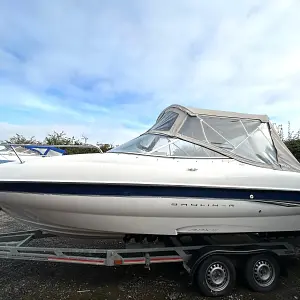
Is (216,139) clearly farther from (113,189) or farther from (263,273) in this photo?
(263,273)

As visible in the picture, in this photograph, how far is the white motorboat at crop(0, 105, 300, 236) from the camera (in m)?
3.34

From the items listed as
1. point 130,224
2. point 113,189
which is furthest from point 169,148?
point 130,224

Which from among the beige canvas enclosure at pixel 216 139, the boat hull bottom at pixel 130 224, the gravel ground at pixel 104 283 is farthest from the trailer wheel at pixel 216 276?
the beige canvas enclosure at pixel 216 139

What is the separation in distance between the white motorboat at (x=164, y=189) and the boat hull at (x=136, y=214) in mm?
11

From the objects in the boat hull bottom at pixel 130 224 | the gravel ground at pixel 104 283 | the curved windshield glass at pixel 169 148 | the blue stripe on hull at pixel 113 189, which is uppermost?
the curved windshield glass at pixel 169 148

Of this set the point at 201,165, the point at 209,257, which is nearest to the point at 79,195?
the point at 201,165

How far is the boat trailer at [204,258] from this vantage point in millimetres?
3549

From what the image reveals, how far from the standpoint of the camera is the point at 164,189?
3.39m

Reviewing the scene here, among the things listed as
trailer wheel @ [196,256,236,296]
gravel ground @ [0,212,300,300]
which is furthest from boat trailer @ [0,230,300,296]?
gravel ground @ [0,212,300,300]

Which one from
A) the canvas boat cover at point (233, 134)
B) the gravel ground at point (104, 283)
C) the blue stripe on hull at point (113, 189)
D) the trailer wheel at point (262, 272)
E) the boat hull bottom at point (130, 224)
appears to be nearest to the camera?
the blue stripe on hull at point (113, 189)

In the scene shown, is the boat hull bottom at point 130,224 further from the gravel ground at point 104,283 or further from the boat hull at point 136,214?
the gravel ground at point 104,283

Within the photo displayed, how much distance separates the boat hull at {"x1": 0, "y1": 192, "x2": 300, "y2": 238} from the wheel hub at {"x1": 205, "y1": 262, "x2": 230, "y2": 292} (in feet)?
1.40

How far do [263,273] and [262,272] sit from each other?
0.07 ft

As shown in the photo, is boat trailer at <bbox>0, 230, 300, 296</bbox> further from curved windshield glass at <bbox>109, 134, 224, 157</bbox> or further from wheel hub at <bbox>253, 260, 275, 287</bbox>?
curved windshield glass at <bbox>109, 134, 224, 157</bbox>
